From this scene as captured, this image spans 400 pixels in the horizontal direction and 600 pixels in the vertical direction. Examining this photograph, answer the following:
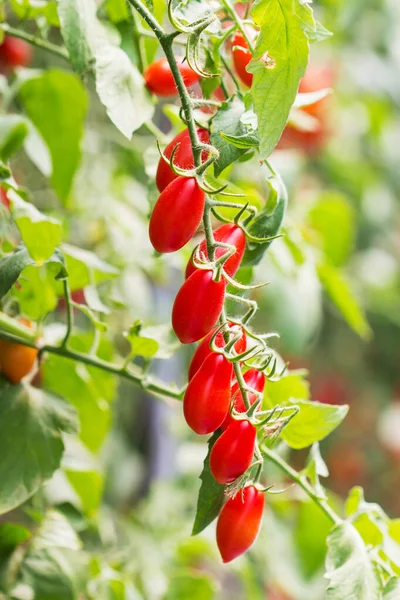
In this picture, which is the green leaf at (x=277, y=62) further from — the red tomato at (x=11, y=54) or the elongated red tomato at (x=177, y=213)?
the red tomato at (x=11, y=54)

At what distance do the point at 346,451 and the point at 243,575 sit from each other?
799 millimetres

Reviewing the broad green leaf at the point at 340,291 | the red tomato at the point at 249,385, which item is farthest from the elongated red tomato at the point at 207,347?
the broad green leaf at the point at 340,291

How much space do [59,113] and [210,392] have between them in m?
0.34

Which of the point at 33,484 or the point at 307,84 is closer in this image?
the point at 33,484

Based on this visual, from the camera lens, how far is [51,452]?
0.45 m

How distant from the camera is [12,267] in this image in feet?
1.25

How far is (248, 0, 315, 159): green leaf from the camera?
0.32 metres

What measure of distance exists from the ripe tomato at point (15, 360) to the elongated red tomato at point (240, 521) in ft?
0.51

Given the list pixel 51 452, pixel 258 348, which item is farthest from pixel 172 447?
pixel 258 348

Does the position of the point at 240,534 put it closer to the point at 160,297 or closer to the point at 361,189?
the point at 160,297

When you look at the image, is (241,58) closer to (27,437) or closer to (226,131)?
(226,131)

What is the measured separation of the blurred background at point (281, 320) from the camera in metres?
0.62

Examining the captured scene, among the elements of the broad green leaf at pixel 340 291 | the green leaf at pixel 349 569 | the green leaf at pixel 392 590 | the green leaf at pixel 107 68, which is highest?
the green leaf at pixel 107 68

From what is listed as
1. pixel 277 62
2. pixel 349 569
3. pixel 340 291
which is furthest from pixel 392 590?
pixel 340 291
